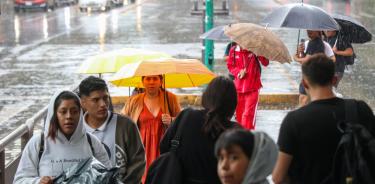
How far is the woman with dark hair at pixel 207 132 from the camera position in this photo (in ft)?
15.3

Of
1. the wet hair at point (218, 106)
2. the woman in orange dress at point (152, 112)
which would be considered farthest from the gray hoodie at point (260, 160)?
the woman in orange dress at point (152, 112)

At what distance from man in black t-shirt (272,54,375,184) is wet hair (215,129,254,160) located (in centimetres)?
72

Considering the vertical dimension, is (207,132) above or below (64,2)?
above

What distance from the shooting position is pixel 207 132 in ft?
15.3

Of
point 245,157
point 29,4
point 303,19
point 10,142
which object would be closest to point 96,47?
point 303,19

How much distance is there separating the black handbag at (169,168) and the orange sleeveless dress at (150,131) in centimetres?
233

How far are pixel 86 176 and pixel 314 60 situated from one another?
4.73ft

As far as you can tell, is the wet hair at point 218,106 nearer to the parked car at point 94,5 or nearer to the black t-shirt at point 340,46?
the black t-shirt at point 340,46

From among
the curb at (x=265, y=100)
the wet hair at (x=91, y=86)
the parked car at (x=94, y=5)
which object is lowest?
the parked car at (x=94, y=5)

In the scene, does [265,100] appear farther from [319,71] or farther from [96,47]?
[96,47]

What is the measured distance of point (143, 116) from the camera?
284 inches

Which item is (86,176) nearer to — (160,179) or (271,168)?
(160,179)

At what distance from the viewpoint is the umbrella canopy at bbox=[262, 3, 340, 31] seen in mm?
9586

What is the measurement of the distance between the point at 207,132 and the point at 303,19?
5288 millimetres
